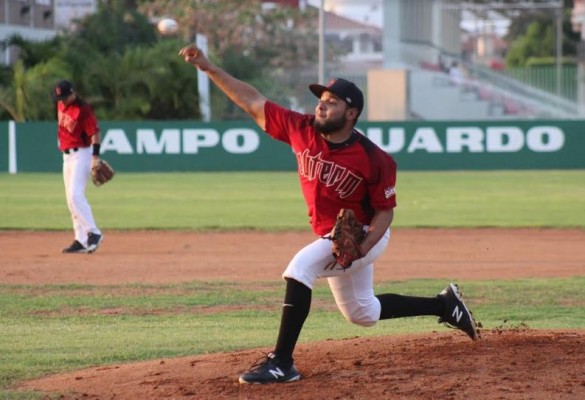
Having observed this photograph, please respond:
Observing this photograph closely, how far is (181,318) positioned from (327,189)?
11.9 feet

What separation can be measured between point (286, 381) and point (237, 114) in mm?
35236

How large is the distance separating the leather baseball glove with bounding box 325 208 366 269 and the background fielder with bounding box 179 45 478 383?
3.2 inches

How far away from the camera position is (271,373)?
702 centimetres

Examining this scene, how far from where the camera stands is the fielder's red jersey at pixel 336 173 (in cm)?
723

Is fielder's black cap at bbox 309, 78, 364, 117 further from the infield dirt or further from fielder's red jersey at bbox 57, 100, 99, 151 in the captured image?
fielder's red jersey at bbox 57, 100, 99, 151

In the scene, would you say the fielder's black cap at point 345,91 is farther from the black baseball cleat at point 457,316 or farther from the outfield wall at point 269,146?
the outfield wall at point 269,146

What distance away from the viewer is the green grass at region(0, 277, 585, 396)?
8.66 m

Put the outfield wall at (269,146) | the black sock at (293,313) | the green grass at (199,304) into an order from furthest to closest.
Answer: the outfield wall at (269,146) → the green grass at (199,304) → the black sock at (293,313)

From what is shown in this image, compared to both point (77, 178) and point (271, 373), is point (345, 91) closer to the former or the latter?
point (271, 373)

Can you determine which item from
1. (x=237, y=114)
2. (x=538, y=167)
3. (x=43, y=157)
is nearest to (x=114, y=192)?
(x=43, y=157)

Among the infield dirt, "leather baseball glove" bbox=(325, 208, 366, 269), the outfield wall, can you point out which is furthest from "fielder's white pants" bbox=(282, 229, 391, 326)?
the outfield wall

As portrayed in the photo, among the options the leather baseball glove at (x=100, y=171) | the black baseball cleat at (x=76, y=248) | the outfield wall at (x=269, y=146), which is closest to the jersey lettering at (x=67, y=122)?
the leather baseball glove at (x=100, y=171)

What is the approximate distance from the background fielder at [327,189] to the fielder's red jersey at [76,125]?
24.9 ft

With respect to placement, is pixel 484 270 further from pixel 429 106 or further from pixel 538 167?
pixel 429 106
